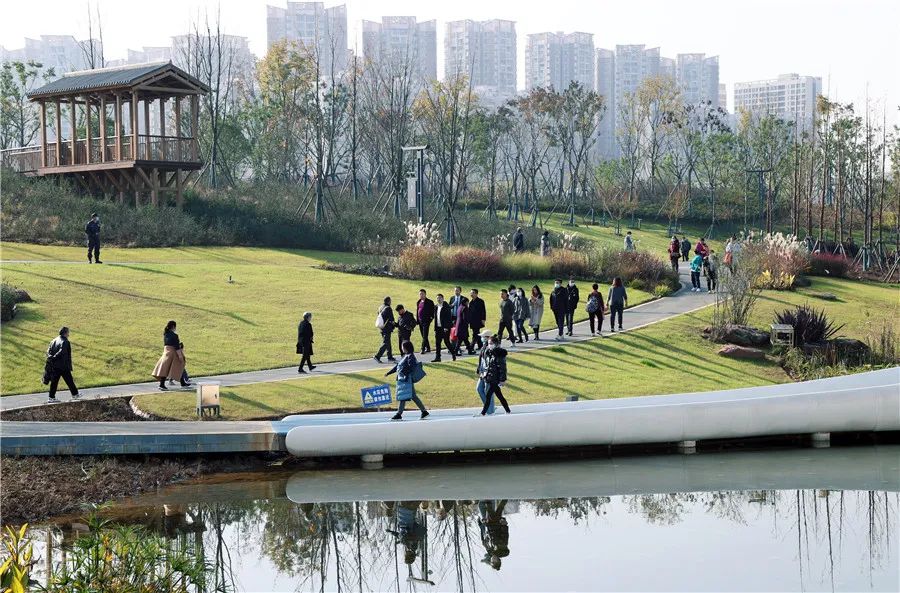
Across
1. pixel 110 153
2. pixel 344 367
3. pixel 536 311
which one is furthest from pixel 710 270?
pixel 110 153

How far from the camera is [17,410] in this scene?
66.2 feet

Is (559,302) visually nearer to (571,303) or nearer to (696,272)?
(571,303)

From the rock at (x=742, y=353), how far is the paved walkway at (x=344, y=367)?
3057mm

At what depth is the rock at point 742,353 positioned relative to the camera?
27.3 meters

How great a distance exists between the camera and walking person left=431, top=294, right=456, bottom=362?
25344 mm

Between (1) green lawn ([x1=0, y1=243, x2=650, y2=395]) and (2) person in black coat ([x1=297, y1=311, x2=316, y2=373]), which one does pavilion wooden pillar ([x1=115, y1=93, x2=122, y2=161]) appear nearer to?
(1) green lawn ([x1=0, y1=243, x2=650, y2=395])

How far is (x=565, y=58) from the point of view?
6801 inches

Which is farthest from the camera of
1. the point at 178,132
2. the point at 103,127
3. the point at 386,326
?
the point at 178,132

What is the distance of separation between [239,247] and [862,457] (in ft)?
89.4

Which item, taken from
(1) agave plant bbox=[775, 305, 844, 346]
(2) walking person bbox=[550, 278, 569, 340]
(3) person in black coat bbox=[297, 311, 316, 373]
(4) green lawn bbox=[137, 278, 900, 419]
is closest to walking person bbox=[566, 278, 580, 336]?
(2) walking person bbox=[550, 278, 569, 340]

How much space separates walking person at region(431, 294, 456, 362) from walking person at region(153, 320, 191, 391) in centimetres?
597

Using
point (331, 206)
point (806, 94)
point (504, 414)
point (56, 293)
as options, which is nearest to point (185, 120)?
point (331, 206)

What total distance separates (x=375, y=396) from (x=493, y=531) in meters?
5.13

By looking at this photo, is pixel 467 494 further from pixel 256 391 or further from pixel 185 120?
Answer: pixel 185 120
